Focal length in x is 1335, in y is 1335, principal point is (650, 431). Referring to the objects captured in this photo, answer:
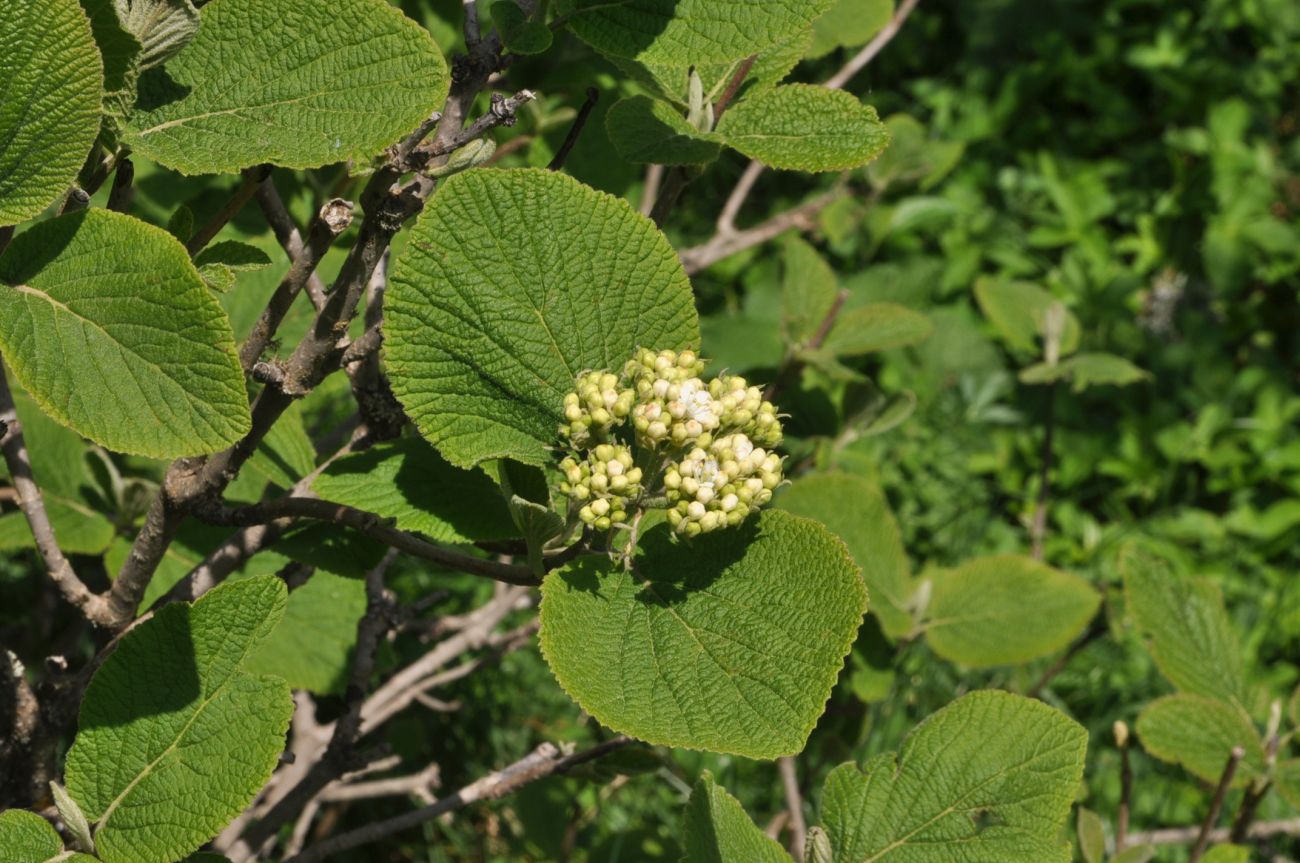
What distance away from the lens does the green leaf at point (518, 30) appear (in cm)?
112

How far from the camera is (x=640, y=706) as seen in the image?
1.00 metres

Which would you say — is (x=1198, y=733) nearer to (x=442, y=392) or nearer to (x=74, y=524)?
(x=442, y=392)

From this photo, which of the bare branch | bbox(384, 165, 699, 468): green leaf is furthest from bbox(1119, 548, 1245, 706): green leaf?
the bare branch

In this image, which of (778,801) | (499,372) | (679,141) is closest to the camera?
(499,372)

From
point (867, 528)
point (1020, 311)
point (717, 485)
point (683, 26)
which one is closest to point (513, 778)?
point (867, 528)

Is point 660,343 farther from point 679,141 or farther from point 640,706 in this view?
point 640,706

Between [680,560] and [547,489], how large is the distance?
0.14 meters

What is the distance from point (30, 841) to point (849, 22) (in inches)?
54.5

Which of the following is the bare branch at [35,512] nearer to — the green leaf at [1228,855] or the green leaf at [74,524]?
the green leaf at [74,524]

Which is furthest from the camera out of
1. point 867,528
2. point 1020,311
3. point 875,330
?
point 1020,311

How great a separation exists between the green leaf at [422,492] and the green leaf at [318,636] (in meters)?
0.52

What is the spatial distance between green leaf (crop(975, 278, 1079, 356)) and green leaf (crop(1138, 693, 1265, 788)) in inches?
38.5

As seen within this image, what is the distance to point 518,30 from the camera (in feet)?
3.68

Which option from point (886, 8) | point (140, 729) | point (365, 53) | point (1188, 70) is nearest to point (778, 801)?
point (886, 8)
